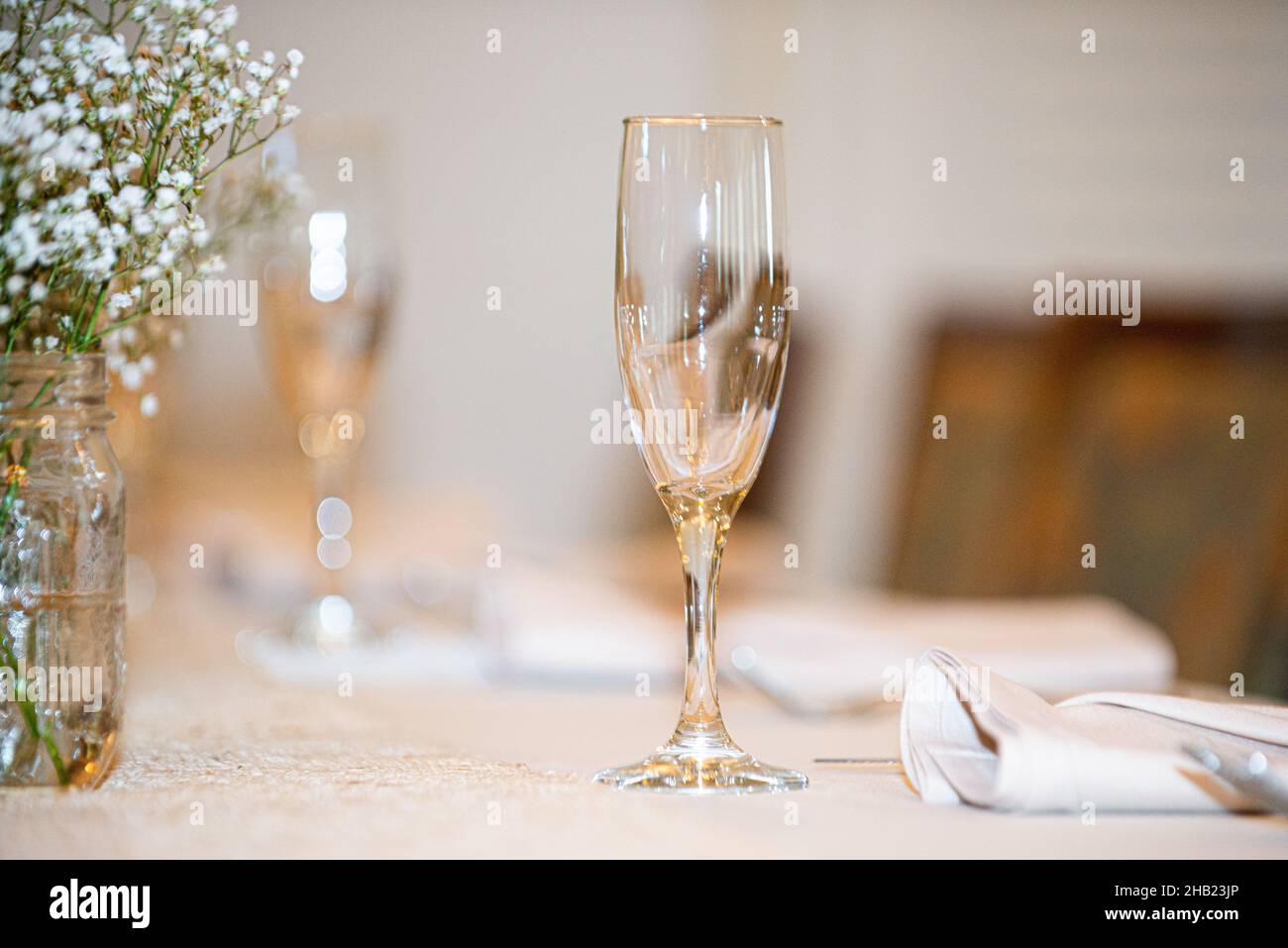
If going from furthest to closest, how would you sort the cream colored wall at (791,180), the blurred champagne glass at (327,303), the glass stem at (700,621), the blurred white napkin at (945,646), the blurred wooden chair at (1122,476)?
the cream colored wall at (791,180) → the blurred wooden chair at (1122,476) → the blurred champagne glass at (327,303) → the blurred white napkin at (945,646) → the glass stem at (700,621)

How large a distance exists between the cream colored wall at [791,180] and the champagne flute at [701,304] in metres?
2.43

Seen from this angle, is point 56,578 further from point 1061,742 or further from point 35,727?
point 1061,742

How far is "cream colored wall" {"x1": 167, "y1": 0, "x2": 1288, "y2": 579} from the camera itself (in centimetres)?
310

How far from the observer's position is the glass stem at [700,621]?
25.3 inches

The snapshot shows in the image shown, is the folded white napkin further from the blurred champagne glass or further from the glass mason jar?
the blurred champagne glass

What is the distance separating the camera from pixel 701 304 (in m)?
0.61

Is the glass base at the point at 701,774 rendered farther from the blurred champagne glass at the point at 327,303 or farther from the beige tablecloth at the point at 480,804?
the blurred champagne glass at the point at 327,303

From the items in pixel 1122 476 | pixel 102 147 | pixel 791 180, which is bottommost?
pixel 1122 476

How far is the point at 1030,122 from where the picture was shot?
317 centimetres

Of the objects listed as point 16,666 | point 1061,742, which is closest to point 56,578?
point 16,666

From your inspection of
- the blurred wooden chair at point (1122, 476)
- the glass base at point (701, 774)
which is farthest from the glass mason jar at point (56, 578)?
the blurred wooden chair at point (1122, 476)

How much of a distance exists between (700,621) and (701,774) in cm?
6
